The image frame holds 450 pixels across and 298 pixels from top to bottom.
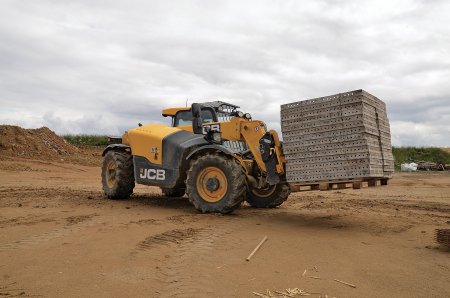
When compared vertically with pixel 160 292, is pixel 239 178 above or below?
above

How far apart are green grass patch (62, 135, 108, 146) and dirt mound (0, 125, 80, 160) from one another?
6592 millimetres

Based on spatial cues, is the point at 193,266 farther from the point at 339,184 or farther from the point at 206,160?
the point at 206,160

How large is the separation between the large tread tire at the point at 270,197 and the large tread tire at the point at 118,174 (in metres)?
3.03

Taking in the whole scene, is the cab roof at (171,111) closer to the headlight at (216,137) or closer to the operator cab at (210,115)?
the operator cab at (210,115)

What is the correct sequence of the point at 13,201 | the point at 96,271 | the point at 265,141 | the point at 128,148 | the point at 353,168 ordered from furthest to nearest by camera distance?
the point at 128,148 → the point at 13,201 → the point at 265,141 → the point at 353,168 → the point at 96,271

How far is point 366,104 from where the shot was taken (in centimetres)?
687

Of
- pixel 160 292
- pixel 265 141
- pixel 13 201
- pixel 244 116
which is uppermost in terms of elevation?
pixel 244 116

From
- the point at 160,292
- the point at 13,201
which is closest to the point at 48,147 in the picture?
the point at 13,201

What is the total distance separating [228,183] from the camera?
802 cm

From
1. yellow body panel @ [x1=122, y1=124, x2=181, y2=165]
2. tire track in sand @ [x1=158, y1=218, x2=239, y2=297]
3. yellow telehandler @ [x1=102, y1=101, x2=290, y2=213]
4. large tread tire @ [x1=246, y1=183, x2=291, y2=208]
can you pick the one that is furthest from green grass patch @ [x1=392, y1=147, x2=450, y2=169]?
tire track in sand @ [x1=158, y1=218, x2=239, y2=297]

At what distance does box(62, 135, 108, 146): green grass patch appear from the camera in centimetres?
3466

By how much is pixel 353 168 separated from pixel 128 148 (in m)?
6.04

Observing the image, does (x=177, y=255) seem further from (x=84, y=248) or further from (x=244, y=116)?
(x=244, y=116)

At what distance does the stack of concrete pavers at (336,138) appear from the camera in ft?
22.1
